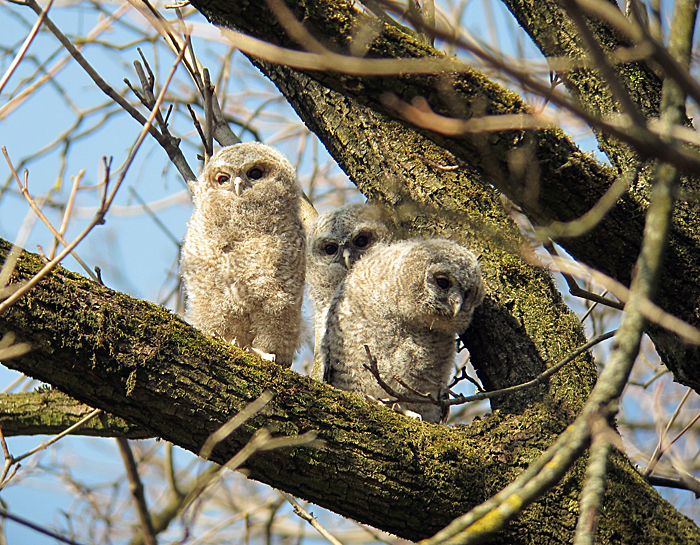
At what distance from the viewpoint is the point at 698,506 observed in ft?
23.4

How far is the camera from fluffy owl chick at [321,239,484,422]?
149 inches

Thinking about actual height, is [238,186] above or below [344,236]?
below

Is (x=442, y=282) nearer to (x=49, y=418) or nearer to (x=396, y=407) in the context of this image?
(x=396, y=407)

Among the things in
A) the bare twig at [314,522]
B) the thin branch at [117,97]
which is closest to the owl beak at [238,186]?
the thin branch at [117,97]

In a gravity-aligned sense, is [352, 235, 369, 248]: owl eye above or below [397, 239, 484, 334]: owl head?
above

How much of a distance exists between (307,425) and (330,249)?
8.30 ft

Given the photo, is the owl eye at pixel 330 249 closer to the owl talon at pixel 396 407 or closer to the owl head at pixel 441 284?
the owl head at pixel 441 284

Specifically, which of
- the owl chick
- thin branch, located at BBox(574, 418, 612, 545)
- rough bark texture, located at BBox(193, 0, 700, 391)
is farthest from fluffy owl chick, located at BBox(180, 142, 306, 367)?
thin branch, located at BBox(574, 418, 612, 545)

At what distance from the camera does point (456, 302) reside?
3.65m

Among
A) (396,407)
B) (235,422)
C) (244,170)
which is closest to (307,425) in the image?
(235,422)

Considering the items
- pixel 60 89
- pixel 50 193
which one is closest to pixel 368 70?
pixel 50 193

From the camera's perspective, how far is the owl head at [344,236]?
190 inches

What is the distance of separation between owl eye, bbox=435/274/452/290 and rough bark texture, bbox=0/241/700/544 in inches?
35.2

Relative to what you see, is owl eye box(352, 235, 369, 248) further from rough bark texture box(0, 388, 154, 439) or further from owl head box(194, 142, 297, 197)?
rough bark texture box(0, 388, 154, 439)
